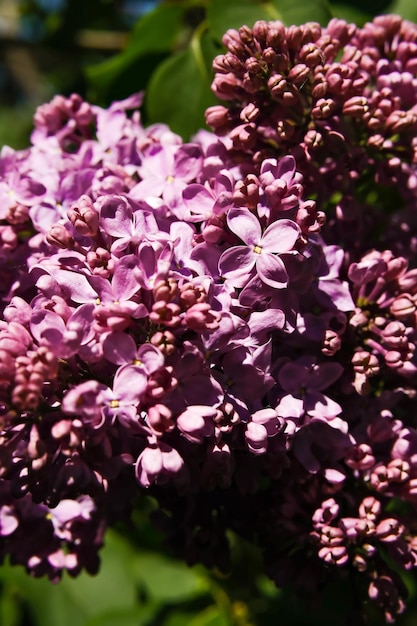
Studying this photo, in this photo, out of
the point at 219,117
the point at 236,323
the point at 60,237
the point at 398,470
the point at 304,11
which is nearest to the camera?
the point at 236,323

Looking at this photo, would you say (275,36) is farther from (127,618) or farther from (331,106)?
(127,618)

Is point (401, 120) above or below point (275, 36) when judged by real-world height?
below

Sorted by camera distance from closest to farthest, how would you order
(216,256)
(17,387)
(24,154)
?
(17,387) → (216,256) → (24,154)

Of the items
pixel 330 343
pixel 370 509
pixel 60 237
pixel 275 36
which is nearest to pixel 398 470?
pixel 370 509

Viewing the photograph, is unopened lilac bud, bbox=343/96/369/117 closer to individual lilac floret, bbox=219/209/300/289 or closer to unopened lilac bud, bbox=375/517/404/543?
individual lilac floret, bbox=219/209/300/289

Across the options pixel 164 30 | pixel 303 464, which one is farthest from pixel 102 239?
pixel 164 30

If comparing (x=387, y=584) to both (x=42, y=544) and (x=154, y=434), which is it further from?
(x=42, y=544)
